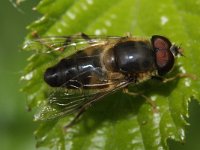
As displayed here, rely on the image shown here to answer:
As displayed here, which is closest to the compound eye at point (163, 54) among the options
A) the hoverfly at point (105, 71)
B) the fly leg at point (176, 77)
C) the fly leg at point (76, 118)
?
the hoverfly at point (105, 71)

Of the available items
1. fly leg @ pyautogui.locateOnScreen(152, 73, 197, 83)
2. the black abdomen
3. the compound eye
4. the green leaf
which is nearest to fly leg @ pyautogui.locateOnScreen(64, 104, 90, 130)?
the green leaf

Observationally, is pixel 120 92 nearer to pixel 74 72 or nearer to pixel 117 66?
pixel 117 66

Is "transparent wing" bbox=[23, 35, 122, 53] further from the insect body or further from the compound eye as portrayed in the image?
the compound eye

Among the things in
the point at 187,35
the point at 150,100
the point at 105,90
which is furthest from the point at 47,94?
the point at 187,35

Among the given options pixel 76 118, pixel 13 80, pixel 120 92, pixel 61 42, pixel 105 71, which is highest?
pixel 61 42

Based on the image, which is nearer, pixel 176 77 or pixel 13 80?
pixel 176 77

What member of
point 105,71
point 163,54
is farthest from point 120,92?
point 163,54
